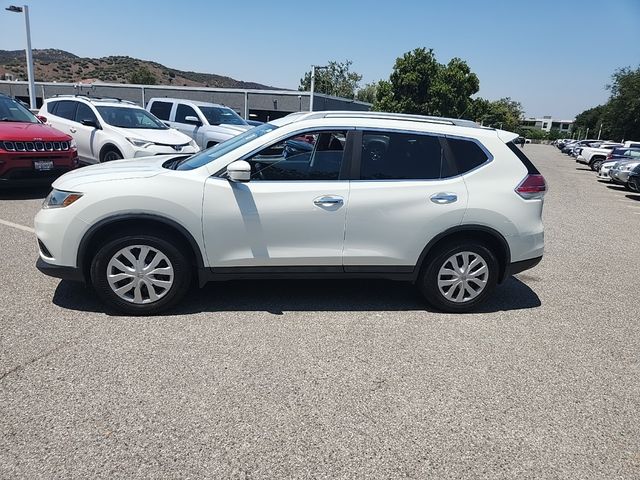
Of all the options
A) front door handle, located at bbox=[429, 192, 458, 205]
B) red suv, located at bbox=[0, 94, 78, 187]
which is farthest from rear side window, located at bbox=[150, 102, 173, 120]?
front door handle, located at bbox=[429, 192, 458, 205]

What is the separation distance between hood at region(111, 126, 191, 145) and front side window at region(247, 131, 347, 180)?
244 inches

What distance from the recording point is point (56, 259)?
3912mm

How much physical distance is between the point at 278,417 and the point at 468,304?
2397mm

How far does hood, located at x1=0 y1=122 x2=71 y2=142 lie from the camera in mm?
7726

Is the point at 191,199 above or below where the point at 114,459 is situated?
above

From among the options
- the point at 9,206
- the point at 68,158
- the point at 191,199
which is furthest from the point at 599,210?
the point at 9,206

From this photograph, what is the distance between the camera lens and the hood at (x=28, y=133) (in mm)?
7726

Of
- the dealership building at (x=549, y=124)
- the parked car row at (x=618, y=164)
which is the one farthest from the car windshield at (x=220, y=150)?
the dealership building at (x=549, y=124)

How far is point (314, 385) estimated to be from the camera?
318cm

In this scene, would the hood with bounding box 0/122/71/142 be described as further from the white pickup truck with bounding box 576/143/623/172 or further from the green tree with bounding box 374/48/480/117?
the green tree with bounding box 374/48/480/117

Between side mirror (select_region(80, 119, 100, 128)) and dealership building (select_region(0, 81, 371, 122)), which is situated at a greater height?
dealership building (select_region(0, 81, 371, 122))

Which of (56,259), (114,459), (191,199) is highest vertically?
(191,199)

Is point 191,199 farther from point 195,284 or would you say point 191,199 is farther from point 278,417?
point 278,417

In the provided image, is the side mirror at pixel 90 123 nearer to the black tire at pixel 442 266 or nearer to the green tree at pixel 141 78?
the black tire at pixel 442 266
